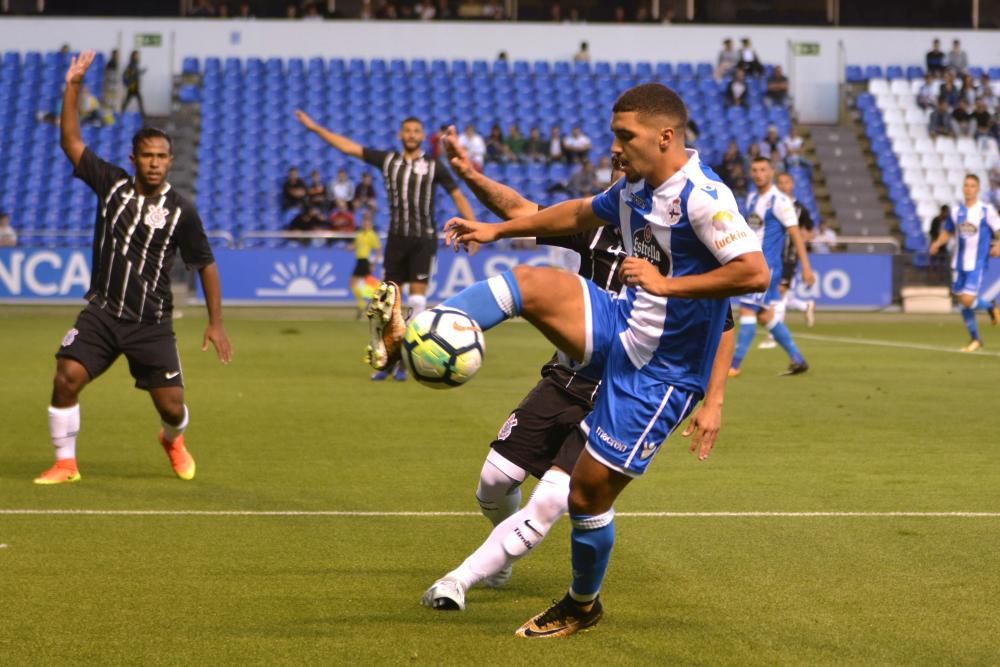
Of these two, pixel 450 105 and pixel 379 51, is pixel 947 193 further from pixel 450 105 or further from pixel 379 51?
pixel 379 51

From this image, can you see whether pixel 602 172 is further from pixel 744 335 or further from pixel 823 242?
pixel 744 335

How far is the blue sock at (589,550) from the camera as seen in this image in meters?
5.19

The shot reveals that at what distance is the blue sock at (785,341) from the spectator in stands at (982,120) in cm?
2124

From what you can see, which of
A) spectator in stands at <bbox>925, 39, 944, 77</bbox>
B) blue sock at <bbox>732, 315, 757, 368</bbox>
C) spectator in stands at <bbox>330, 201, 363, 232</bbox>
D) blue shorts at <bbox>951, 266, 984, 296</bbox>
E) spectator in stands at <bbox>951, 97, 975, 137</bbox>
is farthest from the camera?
spectator in stands at <bbox>925, 39, 944, 77</bbox>

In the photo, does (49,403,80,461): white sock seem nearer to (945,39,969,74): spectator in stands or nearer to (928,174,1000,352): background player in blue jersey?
(928,174,1000,352): background player in blue jersey

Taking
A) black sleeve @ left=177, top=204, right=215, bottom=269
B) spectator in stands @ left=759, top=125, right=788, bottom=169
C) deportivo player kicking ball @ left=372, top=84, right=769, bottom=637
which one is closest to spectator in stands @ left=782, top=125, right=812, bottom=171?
spectator in stands @ left=759, top=125, right=788, bottom=169

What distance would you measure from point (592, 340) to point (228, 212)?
89.3ft

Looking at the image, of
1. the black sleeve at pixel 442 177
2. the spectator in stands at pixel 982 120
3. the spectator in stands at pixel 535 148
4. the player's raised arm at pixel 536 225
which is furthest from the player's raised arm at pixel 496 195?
the spectator in stands at pixel 982 120

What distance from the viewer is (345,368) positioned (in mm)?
16500

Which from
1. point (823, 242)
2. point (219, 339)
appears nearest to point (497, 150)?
point (823, 242)

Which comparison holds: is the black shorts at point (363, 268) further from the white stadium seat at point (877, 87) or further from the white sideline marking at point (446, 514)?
the white sideline marking at point (446, 514)

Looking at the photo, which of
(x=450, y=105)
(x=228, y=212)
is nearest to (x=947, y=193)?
(x=450, y=105)

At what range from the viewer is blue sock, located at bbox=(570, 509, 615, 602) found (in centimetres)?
519

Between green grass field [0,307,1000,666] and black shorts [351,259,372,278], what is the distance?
12006 millimetres
